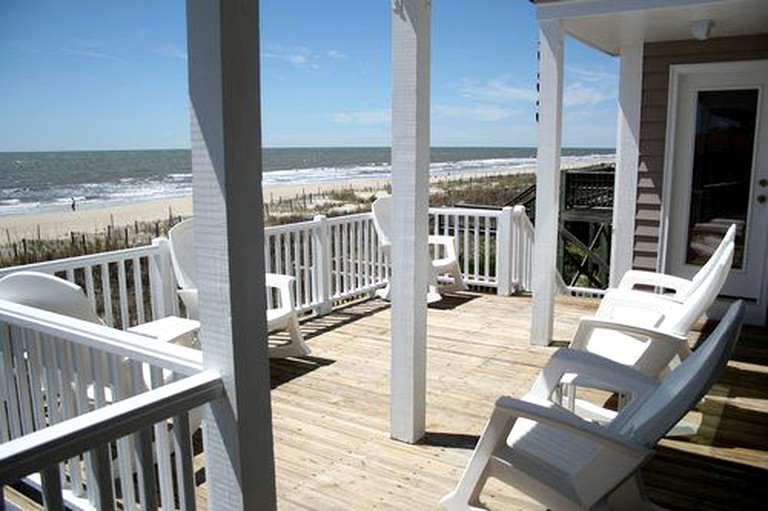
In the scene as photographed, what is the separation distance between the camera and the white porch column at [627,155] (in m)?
5.38

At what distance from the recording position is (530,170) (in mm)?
39125

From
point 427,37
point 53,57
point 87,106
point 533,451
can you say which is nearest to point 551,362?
point 533,451

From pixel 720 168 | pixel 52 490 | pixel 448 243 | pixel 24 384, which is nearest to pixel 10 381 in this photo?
pixel 24 384

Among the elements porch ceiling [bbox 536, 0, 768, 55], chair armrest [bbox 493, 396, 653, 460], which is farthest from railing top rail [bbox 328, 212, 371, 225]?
chair armrest [bbox 493, 396, 653, 460]

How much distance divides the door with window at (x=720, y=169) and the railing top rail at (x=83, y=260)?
4.39 meters

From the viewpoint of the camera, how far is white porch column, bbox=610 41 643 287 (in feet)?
17.6

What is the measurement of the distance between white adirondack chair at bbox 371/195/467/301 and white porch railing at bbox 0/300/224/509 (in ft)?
11.4

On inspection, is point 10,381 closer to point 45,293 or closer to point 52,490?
point 45,293

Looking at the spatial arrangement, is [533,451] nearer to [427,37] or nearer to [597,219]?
[427,37]

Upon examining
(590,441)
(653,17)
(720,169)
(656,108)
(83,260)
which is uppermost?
(653,17)

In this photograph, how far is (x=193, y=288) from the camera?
161 inches

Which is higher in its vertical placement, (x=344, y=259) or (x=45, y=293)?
(x=45, y=293)

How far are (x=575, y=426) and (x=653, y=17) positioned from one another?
11.6 feet

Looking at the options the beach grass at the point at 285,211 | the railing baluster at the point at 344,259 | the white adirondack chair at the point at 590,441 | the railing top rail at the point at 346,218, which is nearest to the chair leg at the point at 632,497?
the white adirondack chair at the point at 590,441
